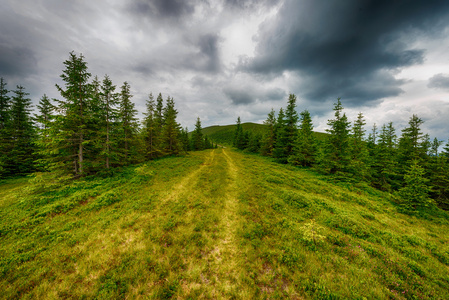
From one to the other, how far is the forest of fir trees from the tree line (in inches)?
943

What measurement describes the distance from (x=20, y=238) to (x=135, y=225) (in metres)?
5.18

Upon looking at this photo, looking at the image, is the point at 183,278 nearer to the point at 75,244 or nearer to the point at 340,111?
the point at 75,244

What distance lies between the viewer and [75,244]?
6.46 m

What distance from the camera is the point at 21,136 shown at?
24031 millimetres

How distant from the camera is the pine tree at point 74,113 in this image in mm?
13273

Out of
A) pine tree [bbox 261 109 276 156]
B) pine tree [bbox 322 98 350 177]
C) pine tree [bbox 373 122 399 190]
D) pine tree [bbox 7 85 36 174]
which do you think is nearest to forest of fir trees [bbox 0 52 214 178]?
pine tree [bbox 7 85 36 174]

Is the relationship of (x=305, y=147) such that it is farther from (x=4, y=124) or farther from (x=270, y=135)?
(x=4, y=124)

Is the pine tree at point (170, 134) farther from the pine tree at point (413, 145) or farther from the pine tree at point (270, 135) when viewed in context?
the pine tree at point (413, 145)

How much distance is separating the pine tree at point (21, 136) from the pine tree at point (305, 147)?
4487 centimetres

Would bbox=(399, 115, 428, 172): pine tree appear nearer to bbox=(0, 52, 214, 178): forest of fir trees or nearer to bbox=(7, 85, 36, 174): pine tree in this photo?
bbox=(0, 52, 214, 178): forest of fir trees

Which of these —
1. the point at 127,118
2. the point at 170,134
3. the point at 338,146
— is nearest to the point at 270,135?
the point at 338,146

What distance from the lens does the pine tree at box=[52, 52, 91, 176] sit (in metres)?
13.3

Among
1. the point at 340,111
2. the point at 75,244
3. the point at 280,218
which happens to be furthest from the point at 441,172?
the point at 75,244

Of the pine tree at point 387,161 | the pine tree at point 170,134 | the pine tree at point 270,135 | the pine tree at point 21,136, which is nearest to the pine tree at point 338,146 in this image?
the pine tree at point 387,161
